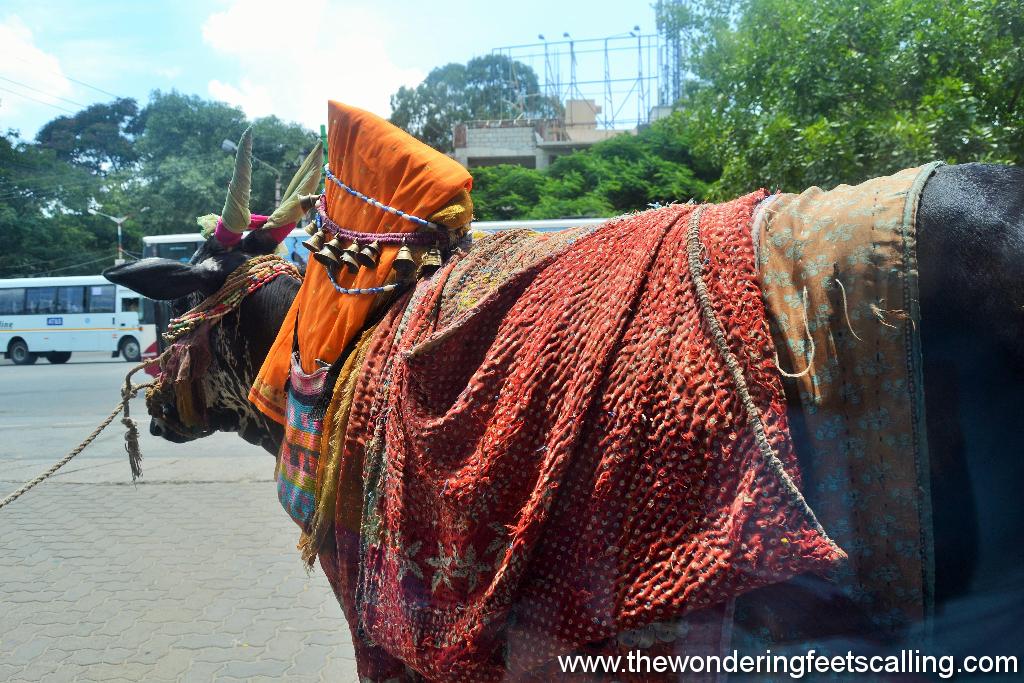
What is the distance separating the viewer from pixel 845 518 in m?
1.21

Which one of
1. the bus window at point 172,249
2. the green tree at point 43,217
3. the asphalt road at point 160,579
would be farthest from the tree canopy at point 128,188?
the asphalt road at point 160,579

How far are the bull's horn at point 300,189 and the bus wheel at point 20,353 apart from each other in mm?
26010

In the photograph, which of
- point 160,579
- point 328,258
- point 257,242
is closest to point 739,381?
point 328,258

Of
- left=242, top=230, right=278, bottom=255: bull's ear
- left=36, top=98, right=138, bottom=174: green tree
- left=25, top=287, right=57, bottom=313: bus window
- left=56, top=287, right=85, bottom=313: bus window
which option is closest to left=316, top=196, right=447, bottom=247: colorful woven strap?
left=242, top=230, right=278, bottom=255: bull's ear

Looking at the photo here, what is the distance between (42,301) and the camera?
24422 mm

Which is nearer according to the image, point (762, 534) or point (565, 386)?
point (762, 534)

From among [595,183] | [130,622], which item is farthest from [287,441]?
[595,183]

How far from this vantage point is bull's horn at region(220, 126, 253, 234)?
266 centimetres

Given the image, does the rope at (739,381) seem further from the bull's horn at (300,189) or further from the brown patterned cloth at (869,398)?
the bull's horn at (300,189)

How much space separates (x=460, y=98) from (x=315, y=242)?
46637 millimetres

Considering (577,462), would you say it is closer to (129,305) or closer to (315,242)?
(315,242)

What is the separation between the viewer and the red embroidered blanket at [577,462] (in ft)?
4.00

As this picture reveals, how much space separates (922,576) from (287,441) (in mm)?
1585

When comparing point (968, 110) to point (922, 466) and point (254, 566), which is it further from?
point (254, 566)
